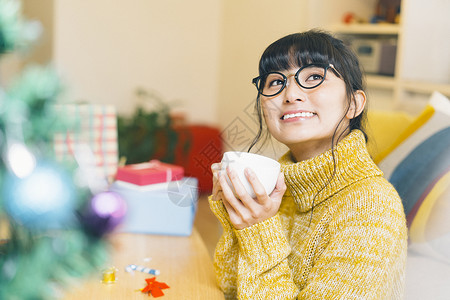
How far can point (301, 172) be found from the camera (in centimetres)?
101

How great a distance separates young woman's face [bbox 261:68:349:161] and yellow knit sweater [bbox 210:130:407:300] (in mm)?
54

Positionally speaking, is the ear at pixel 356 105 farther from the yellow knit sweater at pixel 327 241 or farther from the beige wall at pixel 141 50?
the beige wall at pixel 141 50

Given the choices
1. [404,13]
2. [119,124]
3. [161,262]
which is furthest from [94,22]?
[161,262]

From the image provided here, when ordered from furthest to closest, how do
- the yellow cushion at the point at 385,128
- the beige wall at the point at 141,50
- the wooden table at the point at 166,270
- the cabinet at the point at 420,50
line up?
1. the beige wall at the point at 141,50
2. the cabinet at the point at 420,50
3. the yellow cushion at the point at 385,128
4. the wooden table at the point at 166,270

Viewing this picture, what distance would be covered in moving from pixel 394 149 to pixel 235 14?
261 centimetres

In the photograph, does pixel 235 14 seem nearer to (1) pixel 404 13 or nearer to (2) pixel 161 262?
(1) pixel 404 13

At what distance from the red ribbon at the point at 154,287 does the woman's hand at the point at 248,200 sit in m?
0.20

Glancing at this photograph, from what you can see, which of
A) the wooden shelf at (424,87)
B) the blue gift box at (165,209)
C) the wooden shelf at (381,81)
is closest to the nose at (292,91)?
the blue gift box at (165,209)

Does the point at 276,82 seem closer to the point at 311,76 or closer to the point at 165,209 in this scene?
the point at 311,76

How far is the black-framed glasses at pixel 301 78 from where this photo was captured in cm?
96

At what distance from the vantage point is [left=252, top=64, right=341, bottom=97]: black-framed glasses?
96 cm

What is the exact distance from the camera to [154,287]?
3.10ft

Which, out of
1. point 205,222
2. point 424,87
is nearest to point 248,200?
point 205,222

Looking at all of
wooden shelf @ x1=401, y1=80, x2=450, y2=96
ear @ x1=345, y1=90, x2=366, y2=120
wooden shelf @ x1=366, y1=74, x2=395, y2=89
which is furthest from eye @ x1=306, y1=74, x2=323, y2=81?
wooden shelf @ x1=366, y1=74, x2=395, y2=89
